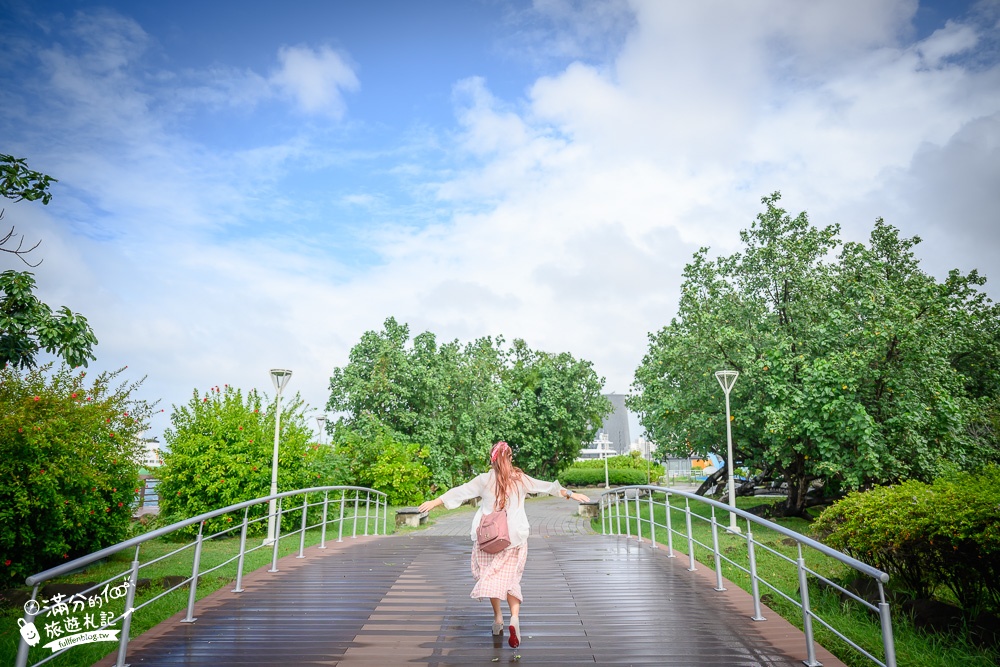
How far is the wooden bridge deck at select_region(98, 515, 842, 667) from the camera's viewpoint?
5102mm

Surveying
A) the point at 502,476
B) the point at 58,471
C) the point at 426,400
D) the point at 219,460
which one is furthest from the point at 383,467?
the point at 502,476

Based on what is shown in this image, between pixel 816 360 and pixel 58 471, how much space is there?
1602 centimetres

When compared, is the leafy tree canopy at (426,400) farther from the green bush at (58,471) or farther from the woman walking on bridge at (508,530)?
the woman walking on bridge at (508,530)

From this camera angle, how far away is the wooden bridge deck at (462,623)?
16.7 feet

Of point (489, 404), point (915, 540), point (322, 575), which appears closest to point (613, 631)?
point (915, 540)

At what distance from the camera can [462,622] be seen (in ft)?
20.4

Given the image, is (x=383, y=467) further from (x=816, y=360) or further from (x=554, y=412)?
(x=554, y=412)

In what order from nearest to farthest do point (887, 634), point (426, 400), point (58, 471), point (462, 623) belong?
point (887, 634)
point (462, 623)
point (58, 471)
point (426, 400)

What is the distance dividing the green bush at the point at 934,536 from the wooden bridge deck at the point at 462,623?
1.61m

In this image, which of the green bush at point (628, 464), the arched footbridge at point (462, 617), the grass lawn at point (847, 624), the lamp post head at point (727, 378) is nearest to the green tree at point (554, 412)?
the green bush at point (628, 464)

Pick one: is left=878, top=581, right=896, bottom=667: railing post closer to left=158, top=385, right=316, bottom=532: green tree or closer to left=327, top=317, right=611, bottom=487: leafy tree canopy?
left=158, top=385, right=316, bottom=532: green tree

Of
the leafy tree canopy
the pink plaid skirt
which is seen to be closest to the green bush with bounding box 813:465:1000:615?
the pink plaid skirt

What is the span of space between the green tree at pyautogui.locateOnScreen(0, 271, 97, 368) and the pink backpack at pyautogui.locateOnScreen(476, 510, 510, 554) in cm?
561

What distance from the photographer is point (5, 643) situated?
659 centimetres
